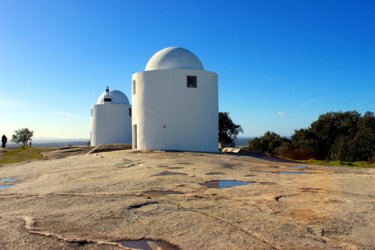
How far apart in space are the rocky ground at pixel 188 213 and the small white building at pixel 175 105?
9942 millimetres

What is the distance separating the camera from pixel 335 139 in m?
33.3

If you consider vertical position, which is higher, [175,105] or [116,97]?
[116,97]

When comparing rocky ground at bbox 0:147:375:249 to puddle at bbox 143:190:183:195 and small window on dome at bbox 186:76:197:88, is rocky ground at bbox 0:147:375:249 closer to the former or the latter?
puddle at bbox 143:190:183:195

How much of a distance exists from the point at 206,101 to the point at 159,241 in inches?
616

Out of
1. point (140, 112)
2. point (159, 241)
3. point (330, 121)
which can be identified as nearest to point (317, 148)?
point (330, 121)

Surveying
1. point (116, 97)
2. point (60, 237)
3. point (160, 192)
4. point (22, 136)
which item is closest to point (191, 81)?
point (160, 192)

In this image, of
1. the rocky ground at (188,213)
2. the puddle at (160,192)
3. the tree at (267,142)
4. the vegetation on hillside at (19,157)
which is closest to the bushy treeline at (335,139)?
the tree at (267,142)

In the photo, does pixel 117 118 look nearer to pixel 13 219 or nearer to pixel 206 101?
pixel 206 101

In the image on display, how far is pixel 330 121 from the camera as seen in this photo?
3497cm

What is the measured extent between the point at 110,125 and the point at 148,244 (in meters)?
28.3

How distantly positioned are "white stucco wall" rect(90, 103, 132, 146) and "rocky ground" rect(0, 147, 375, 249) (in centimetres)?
2267

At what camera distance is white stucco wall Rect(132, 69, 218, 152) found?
19188mm

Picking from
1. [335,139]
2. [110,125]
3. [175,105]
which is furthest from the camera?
[335,139]

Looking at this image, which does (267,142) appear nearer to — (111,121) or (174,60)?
(111,121)
